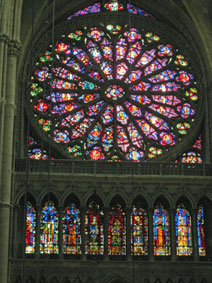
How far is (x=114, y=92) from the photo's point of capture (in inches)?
1006

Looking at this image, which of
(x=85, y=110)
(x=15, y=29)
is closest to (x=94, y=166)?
(x=85, y=110)

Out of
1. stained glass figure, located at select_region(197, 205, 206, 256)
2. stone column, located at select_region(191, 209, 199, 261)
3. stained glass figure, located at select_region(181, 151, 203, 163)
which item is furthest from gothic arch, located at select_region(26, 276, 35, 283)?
stained glass figure, located at select_region(181, 151, 203, 163)

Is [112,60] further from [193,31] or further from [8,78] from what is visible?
[8,78]

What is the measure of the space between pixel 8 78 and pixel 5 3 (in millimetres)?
2157

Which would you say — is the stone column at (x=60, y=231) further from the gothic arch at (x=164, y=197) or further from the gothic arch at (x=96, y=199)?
the gothic arch at (x=164, y=197)

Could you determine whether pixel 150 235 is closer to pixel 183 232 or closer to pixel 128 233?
pixel 128 233

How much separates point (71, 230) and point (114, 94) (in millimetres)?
5459

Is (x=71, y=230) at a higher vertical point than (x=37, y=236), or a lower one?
higher

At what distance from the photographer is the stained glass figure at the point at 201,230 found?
22484mm

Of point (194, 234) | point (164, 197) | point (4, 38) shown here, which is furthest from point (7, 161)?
point (194, 234)

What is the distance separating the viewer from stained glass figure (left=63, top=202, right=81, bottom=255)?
874 inches

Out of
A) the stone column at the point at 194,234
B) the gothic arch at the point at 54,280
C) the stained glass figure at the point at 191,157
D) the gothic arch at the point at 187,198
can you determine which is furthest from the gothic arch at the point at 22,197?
the stained glass figure at the point at 191,157

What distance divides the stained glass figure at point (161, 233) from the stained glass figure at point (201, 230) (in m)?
0.95

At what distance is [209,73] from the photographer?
25016mm
